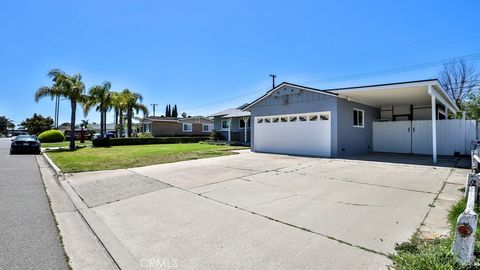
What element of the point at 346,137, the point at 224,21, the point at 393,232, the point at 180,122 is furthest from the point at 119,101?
the point at 393,232

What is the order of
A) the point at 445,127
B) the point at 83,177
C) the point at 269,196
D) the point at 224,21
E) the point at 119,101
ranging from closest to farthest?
the point at 269,196 < the point at 83,177 < the point at 445,127 < the point at 224,21 < the point at 119,101

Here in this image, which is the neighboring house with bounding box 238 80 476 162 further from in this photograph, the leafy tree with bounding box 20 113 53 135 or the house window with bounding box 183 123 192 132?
the leafy tree with bounding box 20 113 53 135

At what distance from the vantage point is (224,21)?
50.4 ft

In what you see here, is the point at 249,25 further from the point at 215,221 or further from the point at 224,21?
the point at 215,221

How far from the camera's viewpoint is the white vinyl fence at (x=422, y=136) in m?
13.9

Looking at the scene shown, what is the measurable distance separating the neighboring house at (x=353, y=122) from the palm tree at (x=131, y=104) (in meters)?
22.1

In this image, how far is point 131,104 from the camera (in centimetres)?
3506

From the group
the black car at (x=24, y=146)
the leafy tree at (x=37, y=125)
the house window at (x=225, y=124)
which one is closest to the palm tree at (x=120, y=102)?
the black car at (x=24, y=146)

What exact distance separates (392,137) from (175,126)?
30235 mm

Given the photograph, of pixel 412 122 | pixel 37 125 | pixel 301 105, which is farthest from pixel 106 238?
pixel 37 125

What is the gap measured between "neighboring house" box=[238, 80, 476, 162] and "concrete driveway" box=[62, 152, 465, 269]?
4958mm

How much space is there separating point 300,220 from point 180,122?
37.1 metres

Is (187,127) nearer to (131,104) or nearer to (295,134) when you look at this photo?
(131,104)

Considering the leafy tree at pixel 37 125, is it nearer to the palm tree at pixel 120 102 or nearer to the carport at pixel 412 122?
the palm tree at pixel 120 102
